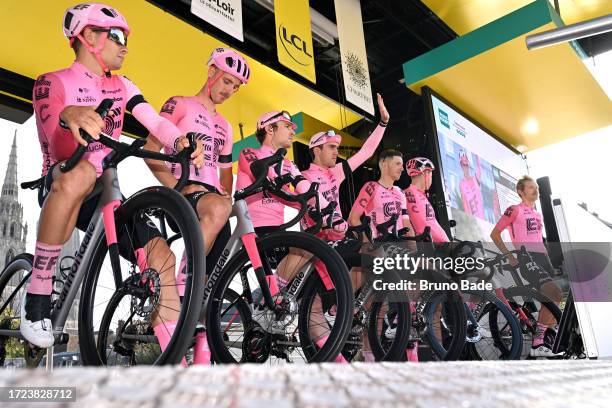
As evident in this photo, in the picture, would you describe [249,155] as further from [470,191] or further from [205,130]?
[470,191]

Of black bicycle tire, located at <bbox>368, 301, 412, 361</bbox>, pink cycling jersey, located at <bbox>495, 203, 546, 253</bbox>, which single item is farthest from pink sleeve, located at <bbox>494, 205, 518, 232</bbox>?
black bicycle tire, located at <bbox>368, 301, 412, 361</bbox>

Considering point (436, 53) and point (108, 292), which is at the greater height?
point (436, 53)

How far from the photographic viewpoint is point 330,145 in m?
3.93

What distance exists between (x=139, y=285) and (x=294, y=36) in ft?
8.88

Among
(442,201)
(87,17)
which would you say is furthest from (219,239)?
(442,201)

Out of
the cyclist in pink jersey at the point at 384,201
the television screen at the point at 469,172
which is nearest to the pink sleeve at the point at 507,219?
the television screen at the point at 469,172

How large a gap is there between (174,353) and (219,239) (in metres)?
1.03

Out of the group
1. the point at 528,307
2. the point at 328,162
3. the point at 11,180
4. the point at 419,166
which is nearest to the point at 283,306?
the point at 328,162

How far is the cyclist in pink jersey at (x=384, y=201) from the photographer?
405 centimetres

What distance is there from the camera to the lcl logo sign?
3.68 metres

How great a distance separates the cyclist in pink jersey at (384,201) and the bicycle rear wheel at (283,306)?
158cm

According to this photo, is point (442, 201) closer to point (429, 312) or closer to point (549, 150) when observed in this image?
point (429, 312)

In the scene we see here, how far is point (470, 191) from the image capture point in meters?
5.18

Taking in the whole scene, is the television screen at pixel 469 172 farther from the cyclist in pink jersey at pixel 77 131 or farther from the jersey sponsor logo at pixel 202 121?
the cyclist in pink jersey at pixel 77 131
